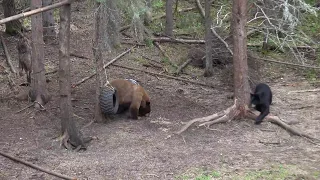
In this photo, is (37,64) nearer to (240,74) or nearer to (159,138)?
(159,138)

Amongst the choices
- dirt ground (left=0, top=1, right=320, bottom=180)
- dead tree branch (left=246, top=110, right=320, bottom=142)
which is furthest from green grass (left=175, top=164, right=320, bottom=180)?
dead tree branch (left=246, top=110, right=320, bottom=142)

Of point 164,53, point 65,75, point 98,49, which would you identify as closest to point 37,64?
point 98,49

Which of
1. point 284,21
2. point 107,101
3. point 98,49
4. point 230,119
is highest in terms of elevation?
point 284,21

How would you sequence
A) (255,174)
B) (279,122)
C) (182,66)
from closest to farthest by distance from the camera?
(255,174) → (279,122) → (182,66)

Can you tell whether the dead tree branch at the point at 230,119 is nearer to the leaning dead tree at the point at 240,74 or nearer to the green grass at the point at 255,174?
the leaning dead tree at the point at 240,74

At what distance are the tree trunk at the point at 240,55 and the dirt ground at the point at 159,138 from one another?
0.59 meters

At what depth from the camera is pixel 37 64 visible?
40.3 feet

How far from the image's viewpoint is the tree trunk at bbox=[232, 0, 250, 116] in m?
12.3

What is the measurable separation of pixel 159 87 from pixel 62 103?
523 centimetres

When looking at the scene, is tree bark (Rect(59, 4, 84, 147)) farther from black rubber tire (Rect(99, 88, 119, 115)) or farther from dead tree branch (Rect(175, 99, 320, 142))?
dead tree branch (Rect(175, 99, 320, 142))

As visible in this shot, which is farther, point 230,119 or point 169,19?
point 169,19

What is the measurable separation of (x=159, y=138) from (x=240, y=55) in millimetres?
3077

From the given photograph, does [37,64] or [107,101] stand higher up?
[37,64]

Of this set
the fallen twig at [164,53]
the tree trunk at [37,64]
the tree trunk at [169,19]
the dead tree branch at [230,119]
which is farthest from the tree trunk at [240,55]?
the tree trunk at [169,19]
